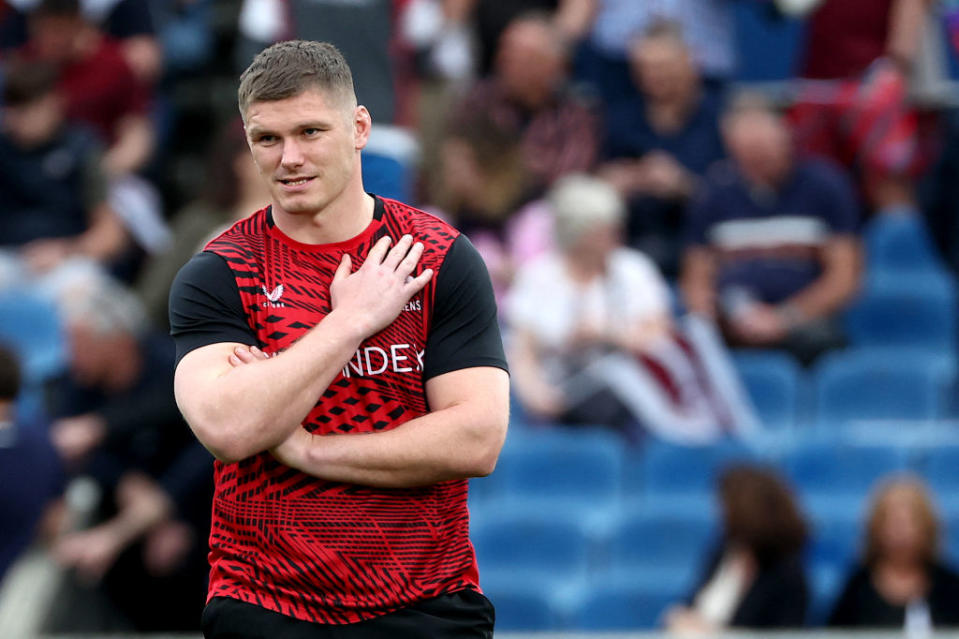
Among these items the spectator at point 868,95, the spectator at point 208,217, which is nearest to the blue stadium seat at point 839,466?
the spectator at point 868,95

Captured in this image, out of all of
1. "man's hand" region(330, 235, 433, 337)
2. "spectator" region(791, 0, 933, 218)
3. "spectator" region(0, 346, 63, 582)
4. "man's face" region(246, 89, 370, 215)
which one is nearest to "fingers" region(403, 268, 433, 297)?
"man's hand" region(330, 235, 433, 337)

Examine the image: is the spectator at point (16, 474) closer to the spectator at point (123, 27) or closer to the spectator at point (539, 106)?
the spectator at point (539, 106)

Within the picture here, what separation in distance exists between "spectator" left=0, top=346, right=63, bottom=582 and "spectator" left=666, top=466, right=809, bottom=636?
248 cm

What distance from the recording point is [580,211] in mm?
7121

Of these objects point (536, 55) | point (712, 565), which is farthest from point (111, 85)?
point (712, 565)

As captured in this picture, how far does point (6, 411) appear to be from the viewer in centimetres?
539

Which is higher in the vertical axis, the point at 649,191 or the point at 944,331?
the point at 649,191

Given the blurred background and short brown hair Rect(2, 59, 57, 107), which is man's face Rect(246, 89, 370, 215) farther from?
short brown hair Rect(2, 59, 57, 107)

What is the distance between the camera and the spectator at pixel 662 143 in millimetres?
8039

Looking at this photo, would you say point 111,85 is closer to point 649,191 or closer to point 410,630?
point 649,191

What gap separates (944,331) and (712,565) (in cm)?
257

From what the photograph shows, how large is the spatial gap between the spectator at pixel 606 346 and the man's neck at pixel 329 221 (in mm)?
4072

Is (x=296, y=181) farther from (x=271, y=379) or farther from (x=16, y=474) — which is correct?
(x=16, y=474)

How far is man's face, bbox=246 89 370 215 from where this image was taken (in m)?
2.77
